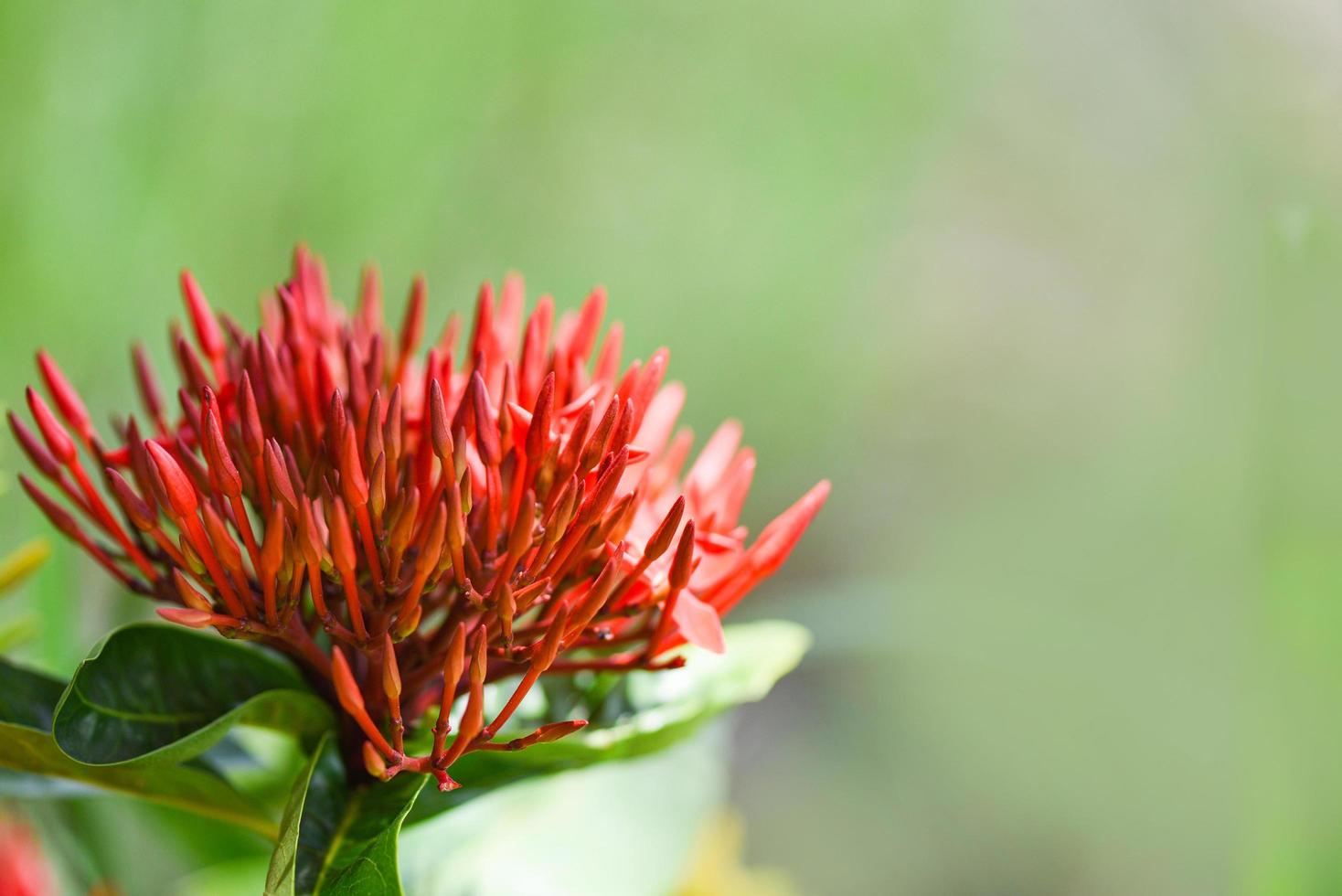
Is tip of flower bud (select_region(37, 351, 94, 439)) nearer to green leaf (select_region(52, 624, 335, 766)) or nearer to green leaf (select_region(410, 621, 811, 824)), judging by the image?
green leaf (select_region(52, 624, 335, 766))

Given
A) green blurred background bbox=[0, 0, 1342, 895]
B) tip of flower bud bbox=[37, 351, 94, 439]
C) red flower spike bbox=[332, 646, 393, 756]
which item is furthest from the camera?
green blurred background bbox=[0, 0, 1342, 895]

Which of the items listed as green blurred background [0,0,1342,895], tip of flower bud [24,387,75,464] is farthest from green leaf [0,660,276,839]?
green blurred background [0,0,1342,895]

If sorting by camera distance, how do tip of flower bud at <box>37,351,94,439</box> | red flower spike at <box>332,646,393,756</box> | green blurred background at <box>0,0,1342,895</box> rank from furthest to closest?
1. green blurred background at <box>0,0,1342,895</box>
2. tip of flower bud at <box>37,351,94,439</box>
3. red flower spike at <box>332,646,393,756</box>

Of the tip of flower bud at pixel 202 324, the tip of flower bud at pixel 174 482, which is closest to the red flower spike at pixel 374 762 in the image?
the tip of flower bud at pixel 174 482

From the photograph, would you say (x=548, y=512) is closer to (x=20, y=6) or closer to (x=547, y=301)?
(x=547, y=301)

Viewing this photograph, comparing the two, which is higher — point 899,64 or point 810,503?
point 899,64

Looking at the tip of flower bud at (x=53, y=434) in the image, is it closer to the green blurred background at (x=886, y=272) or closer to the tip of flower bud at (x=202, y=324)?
the tip of flower bud at (x=202, y=324)

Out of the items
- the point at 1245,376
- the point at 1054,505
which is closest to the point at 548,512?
the point at 1245,376
